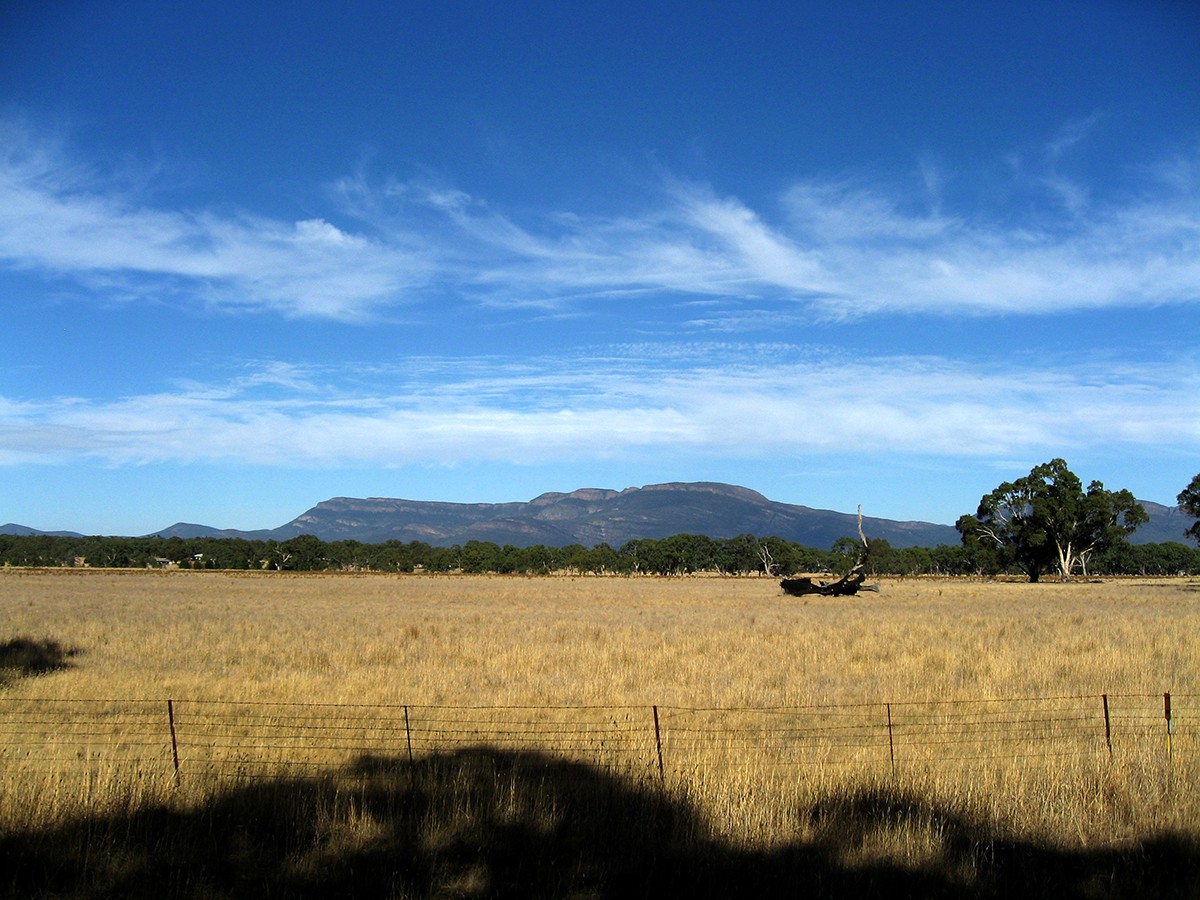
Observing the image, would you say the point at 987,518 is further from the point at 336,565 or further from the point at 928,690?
the point at 336,565

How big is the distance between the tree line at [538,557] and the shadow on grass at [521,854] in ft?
473

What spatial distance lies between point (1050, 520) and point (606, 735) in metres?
73.8

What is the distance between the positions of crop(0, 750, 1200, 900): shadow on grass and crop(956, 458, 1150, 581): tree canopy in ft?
246

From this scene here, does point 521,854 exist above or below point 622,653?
above

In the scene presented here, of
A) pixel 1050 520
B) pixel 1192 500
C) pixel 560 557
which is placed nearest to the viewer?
pixel 1192 500

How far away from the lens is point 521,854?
7.78 metres

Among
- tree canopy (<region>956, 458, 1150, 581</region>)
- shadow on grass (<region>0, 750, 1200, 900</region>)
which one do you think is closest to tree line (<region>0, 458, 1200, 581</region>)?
tree canopy (<region>956, 458, 1150, 581</region>)

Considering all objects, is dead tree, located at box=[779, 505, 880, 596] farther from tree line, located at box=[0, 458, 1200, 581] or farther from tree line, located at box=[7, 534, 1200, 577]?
tree line, located at box=[7, 534, 1200, 577]

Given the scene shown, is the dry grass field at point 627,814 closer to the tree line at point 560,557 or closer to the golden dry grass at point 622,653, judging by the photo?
the golden dry grass at point 622,653

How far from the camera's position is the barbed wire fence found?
10.4 m

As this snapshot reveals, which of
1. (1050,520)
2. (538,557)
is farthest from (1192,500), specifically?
(538,557)

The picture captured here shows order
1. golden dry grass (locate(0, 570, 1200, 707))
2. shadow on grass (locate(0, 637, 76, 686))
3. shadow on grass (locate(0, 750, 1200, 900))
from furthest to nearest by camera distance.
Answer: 1. shadow on grass (locate(0, 637, 76, 686))
2. golden dry grass (locate(0, 570, 1200, 707))
3. shadow on grass (locate(0, 750, 1200, 900))

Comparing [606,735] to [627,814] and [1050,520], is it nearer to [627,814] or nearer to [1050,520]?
[627,814]

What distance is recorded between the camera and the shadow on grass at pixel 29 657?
17.9 metres
